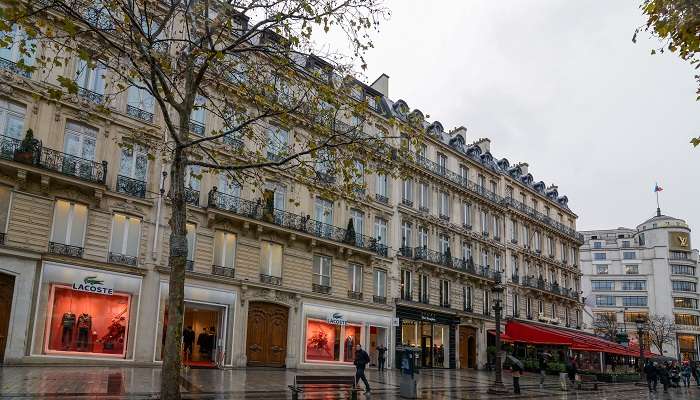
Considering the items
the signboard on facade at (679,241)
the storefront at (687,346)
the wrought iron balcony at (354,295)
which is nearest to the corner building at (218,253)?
the wrought iron balcony at (354,295)

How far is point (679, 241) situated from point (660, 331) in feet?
75.8

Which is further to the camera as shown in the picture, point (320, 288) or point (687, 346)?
Result: point (687, 346)

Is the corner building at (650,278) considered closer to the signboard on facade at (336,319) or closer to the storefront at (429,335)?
the storefront at (429,335)

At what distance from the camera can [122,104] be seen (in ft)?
69.9

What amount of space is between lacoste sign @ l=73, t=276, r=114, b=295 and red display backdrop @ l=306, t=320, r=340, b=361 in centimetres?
952

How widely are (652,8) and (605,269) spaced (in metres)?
95.3

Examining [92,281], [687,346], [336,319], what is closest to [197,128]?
[92,281]

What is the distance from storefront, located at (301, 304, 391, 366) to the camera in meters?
26.1

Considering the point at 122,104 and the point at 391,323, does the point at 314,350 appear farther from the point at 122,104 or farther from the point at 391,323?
the point at 122,104

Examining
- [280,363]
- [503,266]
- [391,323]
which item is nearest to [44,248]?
[280,363]

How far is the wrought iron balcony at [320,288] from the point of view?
1048 inches

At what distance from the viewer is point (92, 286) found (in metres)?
19.4

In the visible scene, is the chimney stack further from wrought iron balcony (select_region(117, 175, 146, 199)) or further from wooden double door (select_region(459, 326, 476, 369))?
wrought iron balcony (select_region(117, 175, 146, 199))

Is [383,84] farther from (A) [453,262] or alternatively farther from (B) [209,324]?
(B) [209,324]
